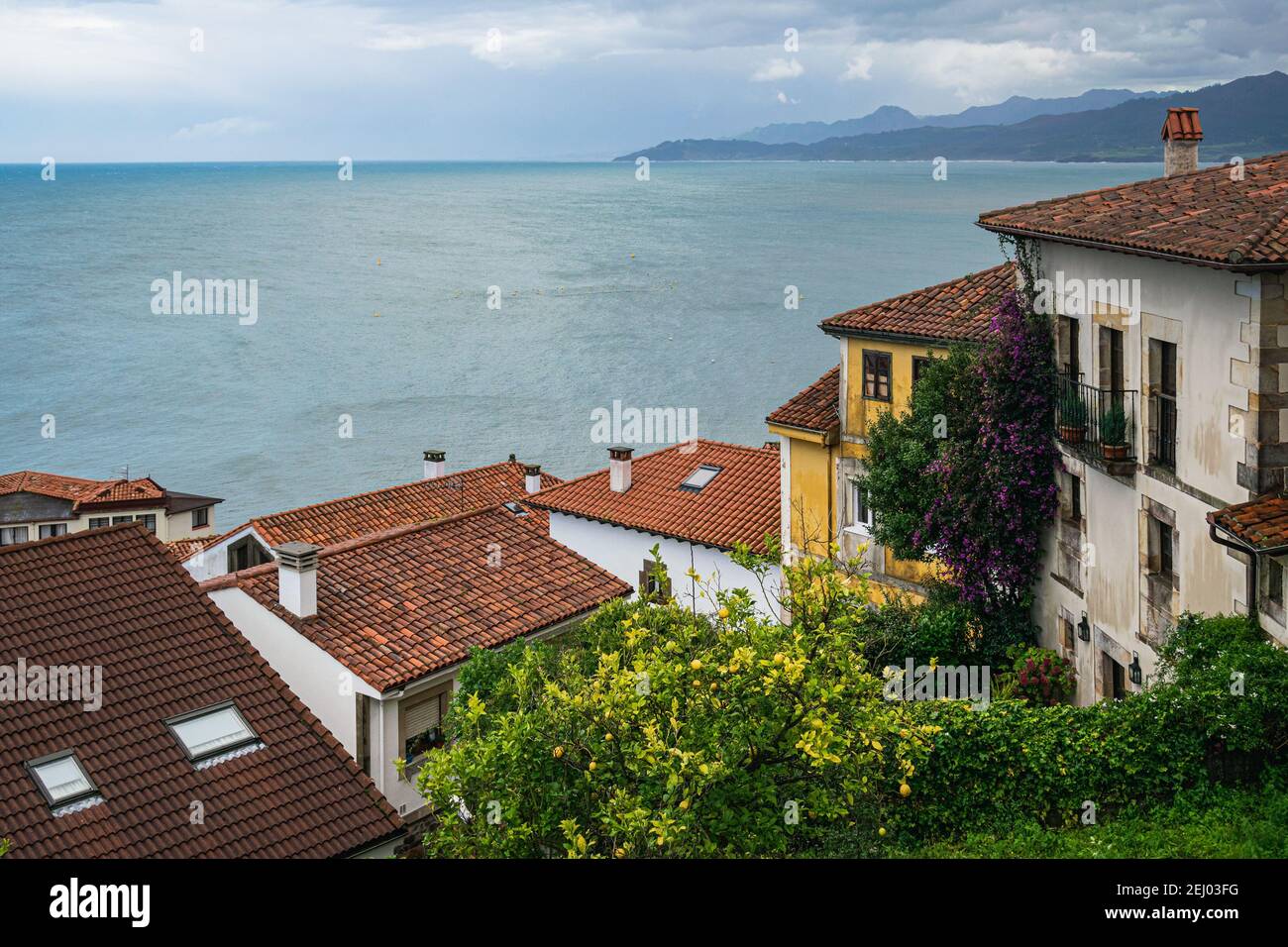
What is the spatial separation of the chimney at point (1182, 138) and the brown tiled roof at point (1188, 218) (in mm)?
3596

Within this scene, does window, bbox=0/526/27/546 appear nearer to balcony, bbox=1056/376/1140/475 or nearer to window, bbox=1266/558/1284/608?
balcony, bbox=1056/376/1140/475

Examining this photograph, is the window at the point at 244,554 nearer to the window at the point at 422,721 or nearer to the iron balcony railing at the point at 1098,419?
the window at the point at 422,721

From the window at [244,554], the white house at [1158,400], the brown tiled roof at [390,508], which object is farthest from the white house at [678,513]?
the white house at [1158,400]

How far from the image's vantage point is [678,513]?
35875 mm

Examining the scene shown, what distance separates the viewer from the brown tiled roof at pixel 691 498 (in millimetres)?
34750

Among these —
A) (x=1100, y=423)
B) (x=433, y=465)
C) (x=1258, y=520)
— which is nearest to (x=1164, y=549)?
(x=1100, y=423)

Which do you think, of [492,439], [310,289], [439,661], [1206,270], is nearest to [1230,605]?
[1206,270]

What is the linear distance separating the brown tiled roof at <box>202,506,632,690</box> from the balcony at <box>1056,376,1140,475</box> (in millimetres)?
9891

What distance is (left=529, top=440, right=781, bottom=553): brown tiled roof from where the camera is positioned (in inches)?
1368

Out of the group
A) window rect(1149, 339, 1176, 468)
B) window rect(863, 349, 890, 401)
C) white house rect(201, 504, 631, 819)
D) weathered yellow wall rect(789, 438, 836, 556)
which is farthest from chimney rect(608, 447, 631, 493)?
window rect(1149, 339, 1176, 468)
